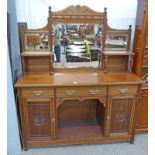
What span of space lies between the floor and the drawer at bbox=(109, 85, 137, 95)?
73 centimetres

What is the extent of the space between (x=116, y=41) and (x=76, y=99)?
916mm

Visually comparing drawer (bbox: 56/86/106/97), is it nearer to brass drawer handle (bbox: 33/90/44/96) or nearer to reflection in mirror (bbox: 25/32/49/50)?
brass drawer handle (bbox: 33/90/44/96)

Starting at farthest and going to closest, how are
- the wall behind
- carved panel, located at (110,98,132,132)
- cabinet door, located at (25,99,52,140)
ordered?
carved panel, located at (110,98,132,132)
cabinet door, located at (25,99,52,140)
the wall behind

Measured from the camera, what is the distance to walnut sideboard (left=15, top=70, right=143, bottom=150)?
1815 mm

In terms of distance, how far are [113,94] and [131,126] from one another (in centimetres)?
52

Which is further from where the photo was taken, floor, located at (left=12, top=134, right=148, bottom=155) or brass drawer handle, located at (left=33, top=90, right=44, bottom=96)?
floor, located at (left=12, top=134, right=148, bottom=155)

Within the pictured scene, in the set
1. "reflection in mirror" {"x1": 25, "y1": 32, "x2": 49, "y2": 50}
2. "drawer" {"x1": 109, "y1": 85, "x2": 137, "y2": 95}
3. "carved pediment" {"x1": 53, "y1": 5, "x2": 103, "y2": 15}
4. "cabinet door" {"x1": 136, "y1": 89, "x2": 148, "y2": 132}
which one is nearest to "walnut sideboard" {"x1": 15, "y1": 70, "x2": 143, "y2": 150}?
"drawer" {"x1": 109, "y1": 85, "x2": 137, "y2": 95}

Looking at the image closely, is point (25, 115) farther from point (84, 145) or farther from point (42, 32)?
point (42, 32)

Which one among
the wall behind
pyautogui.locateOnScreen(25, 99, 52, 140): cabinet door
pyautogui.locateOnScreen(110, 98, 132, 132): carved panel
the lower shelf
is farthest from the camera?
the lower shelf

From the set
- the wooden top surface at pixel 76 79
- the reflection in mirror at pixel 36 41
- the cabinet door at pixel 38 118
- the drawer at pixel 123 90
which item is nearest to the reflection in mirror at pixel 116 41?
the wooden top surface at pixel 76 79

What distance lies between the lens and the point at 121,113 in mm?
2016

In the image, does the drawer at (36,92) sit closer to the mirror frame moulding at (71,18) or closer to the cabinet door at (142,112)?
the mirror frame moulding at (71,18)

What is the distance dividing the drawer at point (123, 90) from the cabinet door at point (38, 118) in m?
0.71

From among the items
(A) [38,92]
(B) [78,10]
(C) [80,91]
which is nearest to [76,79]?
(C) [80,91]
